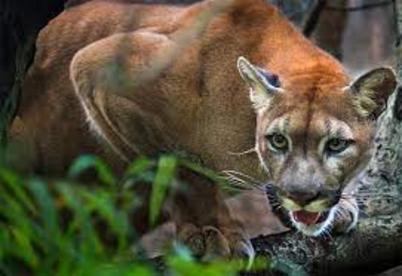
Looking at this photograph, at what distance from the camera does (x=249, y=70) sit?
541cm

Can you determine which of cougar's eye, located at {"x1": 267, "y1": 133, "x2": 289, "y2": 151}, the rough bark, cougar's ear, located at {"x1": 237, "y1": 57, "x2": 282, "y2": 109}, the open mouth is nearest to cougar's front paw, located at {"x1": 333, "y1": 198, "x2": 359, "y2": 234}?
the rough bark

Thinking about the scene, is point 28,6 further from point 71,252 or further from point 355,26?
point 355,26

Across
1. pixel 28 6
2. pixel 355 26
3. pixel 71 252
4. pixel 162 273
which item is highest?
pixel 71 252

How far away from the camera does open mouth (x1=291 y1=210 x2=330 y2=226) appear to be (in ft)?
16.9

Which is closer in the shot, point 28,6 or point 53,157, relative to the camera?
point 28,6

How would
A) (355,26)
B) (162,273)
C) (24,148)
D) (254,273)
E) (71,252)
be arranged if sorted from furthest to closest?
1. (355,26)
2. (24,148)
3. (254,273)
4. (162,273)
5. (71,252)

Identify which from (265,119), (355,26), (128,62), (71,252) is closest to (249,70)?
(265,119)

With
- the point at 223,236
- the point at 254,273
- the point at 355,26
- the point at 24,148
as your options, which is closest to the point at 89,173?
the point at 24,148

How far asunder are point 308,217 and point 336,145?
0.33 metres

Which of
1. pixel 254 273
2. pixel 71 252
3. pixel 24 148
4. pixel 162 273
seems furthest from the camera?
pixel 24 148

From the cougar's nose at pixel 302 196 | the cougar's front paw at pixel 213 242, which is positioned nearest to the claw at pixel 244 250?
the cougar's front paw at pixel 213 242

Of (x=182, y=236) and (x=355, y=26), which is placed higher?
(x=182, y=236)

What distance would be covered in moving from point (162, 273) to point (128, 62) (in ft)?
4.25

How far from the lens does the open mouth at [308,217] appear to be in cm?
515
